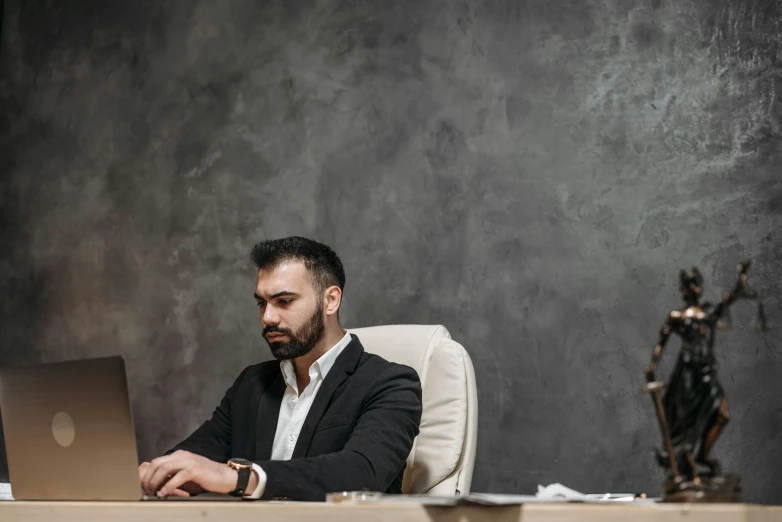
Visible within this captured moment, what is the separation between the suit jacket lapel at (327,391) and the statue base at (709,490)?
1.08 meters

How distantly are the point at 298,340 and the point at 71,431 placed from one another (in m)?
0.90

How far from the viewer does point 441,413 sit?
2023mm

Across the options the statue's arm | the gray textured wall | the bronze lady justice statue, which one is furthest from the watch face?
the gray textured wall

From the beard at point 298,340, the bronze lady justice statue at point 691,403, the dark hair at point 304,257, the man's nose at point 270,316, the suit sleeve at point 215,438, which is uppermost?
the dark hair at point 304,257

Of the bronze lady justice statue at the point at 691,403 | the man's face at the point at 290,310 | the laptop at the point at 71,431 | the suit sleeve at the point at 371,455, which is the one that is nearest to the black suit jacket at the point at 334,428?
the suit sleeve at the point at 371,455

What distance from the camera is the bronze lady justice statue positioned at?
3.46 feet

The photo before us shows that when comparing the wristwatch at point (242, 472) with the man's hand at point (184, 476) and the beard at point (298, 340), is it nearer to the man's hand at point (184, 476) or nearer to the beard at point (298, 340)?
the man's hand at point (184, 476)

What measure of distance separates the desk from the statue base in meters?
0.04

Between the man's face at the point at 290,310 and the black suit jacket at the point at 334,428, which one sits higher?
the man's face at the point at 290,310

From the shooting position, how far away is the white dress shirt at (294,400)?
2072 mm

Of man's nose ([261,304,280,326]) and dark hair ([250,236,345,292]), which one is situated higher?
dark hair ([250,236,345,292])

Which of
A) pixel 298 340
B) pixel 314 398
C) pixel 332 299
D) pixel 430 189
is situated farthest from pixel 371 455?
pixel 430 189

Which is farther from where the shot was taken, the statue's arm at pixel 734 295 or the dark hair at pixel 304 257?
the dark hair at pixel 304 257

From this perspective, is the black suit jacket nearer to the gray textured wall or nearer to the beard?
the beard
